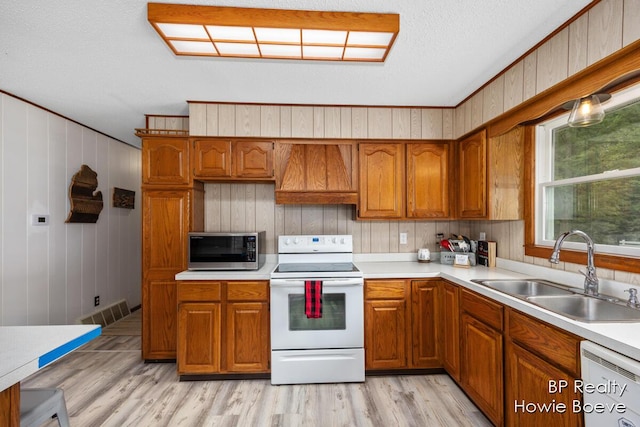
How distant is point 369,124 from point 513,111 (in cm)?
117

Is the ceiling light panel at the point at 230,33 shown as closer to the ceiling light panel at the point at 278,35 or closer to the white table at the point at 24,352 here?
the ceiling light panel at the point at 278,35

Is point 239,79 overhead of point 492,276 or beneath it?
overhead

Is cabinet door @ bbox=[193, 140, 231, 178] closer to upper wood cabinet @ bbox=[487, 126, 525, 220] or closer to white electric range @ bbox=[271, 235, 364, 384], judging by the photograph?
white electric range @ bbox=[271, 235, 364, 384]

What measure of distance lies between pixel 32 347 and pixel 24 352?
0.04 metres

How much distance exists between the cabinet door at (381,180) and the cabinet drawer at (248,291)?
1109mm

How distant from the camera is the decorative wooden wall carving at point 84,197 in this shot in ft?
10.9

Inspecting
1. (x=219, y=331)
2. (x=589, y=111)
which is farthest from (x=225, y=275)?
(x=589, y=111)

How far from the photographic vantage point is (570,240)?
209cm

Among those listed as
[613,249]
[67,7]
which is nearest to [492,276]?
[613,249]

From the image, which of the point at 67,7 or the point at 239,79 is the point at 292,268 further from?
the point at 67,7

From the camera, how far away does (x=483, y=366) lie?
1.95 m

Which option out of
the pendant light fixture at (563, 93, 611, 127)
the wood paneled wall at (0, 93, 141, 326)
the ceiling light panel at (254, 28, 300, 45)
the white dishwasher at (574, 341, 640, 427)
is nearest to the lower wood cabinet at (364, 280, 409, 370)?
the white dishwasher at (574, 341, 640, 427)

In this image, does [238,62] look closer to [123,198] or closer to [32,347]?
[32,347]

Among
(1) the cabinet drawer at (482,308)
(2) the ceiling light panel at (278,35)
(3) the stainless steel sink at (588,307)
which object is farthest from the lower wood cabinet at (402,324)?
(2) the ceiling light panel at (278,35)
